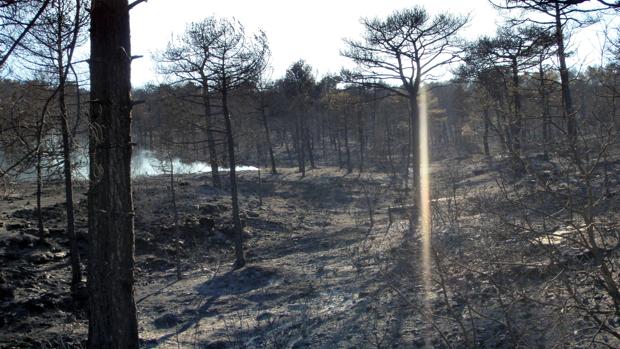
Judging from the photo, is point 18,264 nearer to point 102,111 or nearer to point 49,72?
point 49,72

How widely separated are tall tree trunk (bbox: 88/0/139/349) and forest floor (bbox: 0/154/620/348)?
174 cm

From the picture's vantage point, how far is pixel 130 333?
17.1 ft

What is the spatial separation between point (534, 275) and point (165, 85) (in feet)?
36.2

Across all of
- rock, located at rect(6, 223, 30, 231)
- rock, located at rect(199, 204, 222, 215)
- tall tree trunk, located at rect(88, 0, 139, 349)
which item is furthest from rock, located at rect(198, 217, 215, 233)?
tall tree trunk, located at rect(88, 0, 139, 349)

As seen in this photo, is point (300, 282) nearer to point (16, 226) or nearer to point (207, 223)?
point (207, 223)

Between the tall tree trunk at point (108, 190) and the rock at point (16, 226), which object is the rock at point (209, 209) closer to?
the rock at point (16, 226)

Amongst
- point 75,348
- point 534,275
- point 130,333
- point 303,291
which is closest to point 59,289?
point 75,348

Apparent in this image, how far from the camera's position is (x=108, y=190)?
5172 mm

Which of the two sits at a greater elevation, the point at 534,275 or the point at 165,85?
the point at 165,85

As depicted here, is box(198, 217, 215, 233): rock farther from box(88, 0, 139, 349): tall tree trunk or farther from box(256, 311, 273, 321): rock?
box(88, 0, 139, 349): tall tree trunk

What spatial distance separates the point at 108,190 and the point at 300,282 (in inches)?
297

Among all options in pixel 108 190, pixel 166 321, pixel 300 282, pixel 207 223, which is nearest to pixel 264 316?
pixel 166 321

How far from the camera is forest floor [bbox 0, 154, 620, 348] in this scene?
6.69 metres

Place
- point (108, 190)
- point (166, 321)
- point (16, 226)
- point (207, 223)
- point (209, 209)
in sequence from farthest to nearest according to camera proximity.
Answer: point (209, 209) → point (207, 223) → point (16, 226) → point (166, 321) → point (108, 190)
